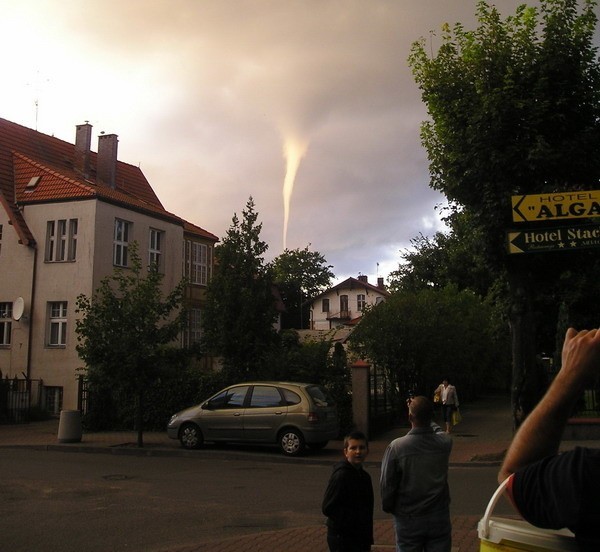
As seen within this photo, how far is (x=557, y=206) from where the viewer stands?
10211 mm

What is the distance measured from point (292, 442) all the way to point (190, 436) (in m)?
2.94

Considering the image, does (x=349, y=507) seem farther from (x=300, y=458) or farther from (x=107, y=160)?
(x=107, y=160)

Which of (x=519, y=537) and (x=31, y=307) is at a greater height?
(x=31, y=307)

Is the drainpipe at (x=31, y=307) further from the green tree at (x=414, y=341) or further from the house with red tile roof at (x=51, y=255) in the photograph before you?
the green tree at (x=414, y=341)

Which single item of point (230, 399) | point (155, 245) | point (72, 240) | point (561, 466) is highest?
point (155, 245)

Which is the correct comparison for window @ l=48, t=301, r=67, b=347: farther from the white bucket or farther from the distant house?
the distant house

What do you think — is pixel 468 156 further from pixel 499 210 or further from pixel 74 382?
pixel 74 382

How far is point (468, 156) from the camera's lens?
14.8 metres

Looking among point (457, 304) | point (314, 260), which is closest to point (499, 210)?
point (457, 304)

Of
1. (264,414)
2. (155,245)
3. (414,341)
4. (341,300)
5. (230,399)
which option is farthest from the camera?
(341,300)

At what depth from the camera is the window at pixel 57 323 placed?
2795 cm

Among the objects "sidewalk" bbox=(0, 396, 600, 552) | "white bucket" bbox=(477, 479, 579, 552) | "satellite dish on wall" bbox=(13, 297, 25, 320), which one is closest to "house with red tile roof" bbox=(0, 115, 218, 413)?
"satellite dish on wall" bbox=(13, 297, 25, 320)

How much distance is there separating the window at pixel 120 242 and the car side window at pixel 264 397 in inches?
577

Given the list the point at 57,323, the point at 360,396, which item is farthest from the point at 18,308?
the point at 360,396
